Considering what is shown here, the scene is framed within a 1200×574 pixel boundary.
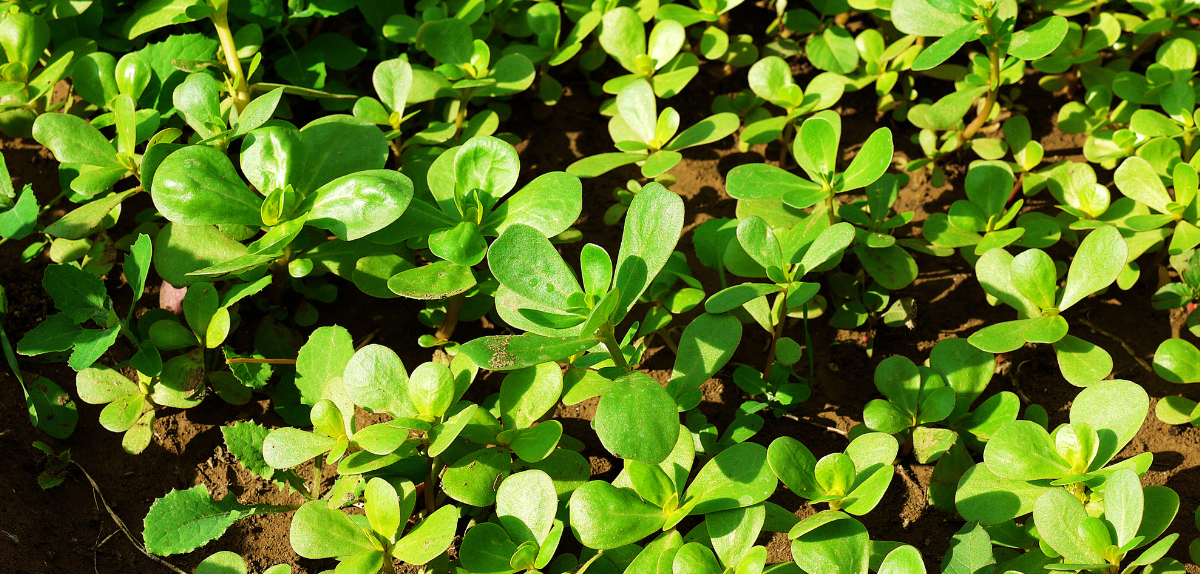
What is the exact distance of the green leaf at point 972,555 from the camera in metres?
1.43

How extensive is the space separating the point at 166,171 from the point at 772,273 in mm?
1234

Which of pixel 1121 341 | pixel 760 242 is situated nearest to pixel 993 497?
pixel 760 242

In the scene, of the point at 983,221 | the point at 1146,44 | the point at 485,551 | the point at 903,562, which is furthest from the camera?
the point at 1146,44

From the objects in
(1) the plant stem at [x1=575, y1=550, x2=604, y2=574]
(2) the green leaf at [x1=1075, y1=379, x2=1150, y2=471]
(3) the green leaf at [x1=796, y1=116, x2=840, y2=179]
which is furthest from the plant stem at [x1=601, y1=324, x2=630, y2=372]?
(2) the green leaf at [x1=1075, y1=379, x2=1150, y2=471]

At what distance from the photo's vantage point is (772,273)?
1.64 meters

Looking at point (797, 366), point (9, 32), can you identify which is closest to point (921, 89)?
point (797, 366)

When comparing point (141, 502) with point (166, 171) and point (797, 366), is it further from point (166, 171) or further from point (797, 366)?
point (797, 366)

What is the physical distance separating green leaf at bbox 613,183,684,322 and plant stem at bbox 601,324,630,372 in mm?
46

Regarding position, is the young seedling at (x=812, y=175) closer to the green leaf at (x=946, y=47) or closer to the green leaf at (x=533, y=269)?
the green leaf at (x=946, y=47)

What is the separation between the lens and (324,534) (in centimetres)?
141

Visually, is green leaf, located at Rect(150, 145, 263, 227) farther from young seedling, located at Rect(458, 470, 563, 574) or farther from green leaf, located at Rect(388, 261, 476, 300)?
young seedling, located at Rect(458, 470, 563, 574)

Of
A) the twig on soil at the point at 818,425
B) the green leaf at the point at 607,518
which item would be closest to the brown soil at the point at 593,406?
the twig on soil at the point at 818,425

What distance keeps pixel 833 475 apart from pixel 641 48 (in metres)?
1.31

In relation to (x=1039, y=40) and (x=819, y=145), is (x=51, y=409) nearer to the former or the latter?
(x=819, y=145)
